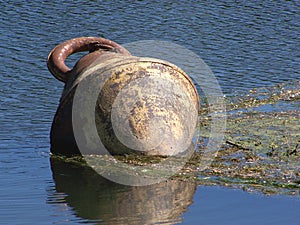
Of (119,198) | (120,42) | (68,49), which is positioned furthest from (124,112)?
(120,42)

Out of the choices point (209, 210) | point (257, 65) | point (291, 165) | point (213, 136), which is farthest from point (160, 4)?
point (209, 210)

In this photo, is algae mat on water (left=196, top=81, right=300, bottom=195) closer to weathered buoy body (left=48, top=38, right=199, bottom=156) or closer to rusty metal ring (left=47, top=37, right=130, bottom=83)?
weathered buoy body (left=48, top=38, right=199, bottom=156)

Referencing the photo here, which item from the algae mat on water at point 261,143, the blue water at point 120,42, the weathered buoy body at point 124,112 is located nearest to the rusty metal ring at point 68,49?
the weathered buoy body at point 124,112

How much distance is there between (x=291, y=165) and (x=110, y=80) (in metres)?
1.94

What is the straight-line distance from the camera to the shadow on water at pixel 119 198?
20.9 ft

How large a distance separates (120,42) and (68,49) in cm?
524

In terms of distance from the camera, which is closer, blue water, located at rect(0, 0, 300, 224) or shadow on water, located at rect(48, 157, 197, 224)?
shadow on water, located at rect(48, 157, 197, 224)

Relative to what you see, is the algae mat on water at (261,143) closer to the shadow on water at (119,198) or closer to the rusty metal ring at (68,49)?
the shadow on water at (119,198)

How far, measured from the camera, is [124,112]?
8.09 metres

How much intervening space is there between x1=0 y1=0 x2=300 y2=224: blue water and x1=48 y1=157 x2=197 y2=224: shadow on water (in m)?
0.03

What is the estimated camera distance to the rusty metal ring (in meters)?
9.05

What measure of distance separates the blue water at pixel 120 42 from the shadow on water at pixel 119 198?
0.03 metres

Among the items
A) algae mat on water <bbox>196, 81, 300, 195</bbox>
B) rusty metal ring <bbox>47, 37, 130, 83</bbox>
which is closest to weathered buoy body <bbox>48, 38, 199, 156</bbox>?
algae mat on water <bbox>196, 81, 300, 195</bbox>

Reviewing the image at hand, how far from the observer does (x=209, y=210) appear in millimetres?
6465
